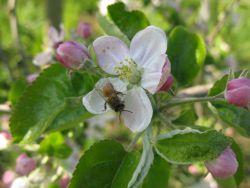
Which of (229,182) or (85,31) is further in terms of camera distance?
(85,31)

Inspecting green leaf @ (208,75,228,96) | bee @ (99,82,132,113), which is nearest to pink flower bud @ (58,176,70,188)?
bee @ (99,82,132,113)

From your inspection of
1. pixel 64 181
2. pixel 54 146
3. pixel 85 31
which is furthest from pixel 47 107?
pixel 85 31

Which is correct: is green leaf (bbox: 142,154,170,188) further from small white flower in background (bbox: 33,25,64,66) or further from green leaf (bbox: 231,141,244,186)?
small white flower in background (bbox: 33,25,64,66)

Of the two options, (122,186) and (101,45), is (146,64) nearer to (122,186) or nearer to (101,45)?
(101,45)

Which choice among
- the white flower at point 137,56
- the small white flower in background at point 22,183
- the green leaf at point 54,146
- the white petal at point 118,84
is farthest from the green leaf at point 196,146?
the small white flower in background at point 22,183

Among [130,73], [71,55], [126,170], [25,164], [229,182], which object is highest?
[71,55]

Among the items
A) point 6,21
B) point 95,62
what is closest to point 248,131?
point 95,62

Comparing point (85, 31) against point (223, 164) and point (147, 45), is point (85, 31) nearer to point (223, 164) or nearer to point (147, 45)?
point (147, 45)
